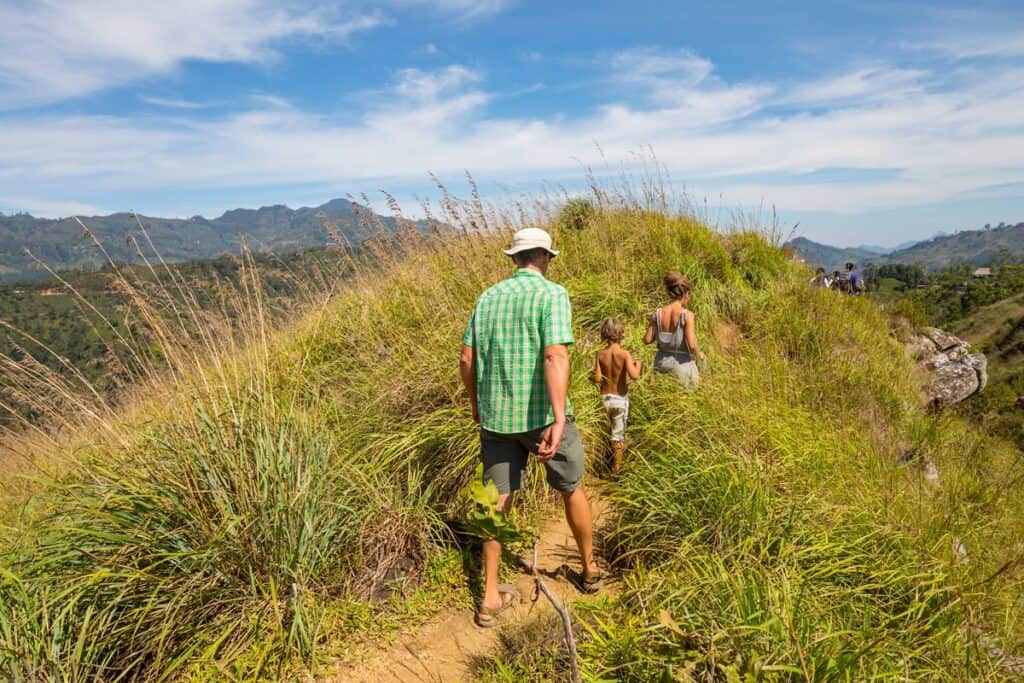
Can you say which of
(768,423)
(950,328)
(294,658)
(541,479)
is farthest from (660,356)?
(950,328)

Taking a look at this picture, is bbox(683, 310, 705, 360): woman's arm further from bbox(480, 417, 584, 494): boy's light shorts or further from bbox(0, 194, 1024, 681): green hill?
bbox(480, 417, 584, 494): boy's light shorts

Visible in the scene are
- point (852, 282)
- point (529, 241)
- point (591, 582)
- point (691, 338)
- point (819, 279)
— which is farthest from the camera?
point (852, 282)

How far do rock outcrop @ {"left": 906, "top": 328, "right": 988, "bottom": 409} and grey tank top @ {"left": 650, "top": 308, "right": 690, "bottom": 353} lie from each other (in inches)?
293

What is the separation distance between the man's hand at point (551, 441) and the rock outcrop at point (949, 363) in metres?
9.89

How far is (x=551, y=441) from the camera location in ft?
9.50

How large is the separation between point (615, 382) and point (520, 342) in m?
1.81

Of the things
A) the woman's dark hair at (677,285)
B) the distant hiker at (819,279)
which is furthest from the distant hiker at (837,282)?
the woman's dark hair at (677,285)

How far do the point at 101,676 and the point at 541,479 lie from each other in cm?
273

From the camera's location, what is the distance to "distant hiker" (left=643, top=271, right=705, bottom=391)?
16.1 feet

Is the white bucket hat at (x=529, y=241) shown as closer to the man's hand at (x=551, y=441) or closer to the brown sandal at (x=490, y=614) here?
the man's hand at (x=551, y=441)

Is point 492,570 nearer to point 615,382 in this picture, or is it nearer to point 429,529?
point 429,529

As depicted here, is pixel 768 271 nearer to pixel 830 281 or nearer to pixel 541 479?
pixel 830 281

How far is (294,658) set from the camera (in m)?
2.67

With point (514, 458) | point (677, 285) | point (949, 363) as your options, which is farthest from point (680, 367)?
point (949, 363)
